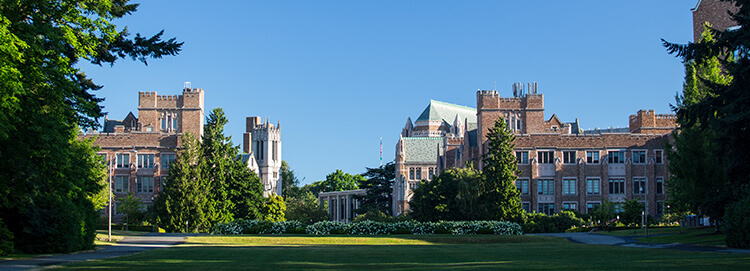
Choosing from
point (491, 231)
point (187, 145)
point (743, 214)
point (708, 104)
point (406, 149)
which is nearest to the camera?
point (708, 104)

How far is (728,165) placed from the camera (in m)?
28.6

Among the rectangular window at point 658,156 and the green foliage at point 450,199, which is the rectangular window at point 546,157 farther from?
the green foliage at point 450,199

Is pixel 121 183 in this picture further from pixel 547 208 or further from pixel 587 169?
pixel 587 169

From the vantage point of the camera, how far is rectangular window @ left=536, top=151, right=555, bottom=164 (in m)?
77.8

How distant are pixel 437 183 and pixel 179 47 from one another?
126 ft

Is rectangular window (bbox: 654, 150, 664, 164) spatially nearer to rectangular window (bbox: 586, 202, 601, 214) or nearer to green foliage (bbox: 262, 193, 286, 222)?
rectangular window (bbox: 586, 202, 601, 214)

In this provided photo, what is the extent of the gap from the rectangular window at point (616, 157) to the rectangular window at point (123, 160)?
4881 cm

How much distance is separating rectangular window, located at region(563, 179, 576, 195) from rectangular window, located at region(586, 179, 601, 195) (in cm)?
130

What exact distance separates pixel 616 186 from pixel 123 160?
4992 cm

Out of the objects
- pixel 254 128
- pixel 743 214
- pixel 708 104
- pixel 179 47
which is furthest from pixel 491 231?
pixel 254 128

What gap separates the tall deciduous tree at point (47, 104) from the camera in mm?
23672

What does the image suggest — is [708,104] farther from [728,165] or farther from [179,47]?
[179,47]

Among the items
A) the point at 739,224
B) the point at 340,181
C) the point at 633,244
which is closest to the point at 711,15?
the point at 633,244

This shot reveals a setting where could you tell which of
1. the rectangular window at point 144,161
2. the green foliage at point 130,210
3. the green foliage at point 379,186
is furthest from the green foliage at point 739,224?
the green foliage at point 379,186
